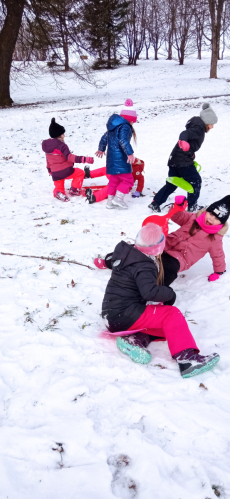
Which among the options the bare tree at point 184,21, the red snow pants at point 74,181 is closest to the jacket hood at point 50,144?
the red snow pants at point 74,181

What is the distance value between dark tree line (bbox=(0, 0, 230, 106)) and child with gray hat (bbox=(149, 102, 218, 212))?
12708 mm

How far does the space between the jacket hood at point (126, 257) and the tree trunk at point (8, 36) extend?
55.3 feet

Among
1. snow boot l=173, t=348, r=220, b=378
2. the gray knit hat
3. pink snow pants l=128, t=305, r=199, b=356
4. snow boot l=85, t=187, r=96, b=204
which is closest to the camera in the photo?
snow boot l=173, t=348, r=220, b=378

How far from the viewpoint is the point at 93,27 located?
32.5 meters

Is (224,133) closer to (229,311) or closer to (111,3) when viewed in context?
(229,311)

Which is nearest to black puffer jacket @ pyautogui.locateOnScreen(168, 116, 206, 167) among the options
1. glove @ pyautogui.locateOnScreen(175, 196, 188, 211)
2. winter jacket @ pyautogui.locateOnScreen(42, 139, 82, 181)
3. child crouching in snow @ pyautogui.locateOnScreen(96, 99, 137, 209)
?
child crouching in snow @ pyautogui.locateOnScreen(96, 99, 137, 209)

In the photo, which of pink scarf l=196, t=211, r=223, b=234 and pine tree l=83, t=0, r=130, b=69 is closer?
pink scarf l=196, t=211, r=223, b=234

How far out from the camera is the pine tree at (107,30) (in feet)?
104

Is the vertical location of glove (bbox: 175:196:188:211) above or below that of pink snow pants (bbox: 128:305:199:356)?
above

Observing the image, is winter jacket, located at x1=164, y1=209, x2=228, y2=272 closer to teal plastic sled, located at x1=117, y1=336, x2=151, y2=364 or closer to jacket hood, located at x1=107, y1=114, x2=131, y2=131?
teal plastic sled, located at x1=117, y1=336, x2=151, y2=364

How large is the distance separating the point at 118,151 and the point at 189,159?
1256 millimetres

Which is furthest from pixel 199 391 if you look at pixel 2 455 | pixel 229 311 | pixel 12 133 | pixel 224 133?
pixel 12 133

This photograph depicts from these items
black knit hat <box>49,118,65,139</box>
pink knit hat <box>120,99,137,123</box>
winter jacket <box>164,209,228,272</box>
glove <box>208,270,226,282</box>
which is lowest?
glove <box>208,270,226,282</box>

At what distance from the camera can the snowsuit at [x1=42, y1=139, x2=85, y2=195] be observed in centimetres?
609
